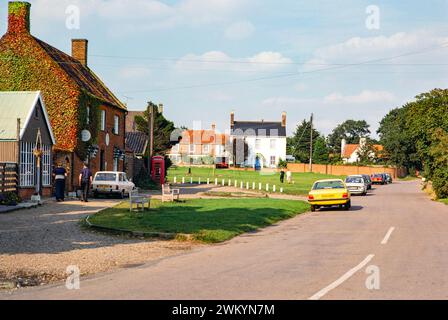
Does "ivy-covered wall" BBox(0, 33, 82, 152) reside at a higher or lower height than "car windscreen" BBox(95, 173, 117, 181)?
higher

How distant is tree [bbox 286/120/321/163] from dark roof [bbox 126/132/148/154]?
60479 millimetres

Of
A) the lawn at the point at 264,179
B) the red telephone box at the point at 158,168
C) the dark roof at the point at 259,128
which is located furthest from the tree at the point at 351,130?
the red telephone box at the point at 158,168

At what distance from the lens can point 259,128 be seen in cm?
12775

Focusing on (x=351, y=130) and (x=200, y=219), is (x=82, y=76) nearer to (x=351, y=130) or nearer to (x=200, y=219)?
(x=200, y=219)

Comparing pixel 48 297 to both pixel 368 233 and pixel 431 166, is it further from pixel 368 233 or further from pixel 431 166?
pixel 431 166

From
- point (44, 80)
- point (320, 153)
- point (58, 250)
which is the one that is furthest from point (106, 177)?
point (320, 153)

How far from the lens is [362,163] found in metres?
124

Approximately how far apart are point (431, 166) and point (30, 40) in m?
29.0

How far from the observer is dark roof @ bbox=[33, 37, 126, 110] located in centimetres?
3953

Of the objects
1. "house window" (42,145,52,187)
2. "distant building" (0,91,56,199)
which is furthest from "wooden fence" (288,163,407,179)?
"distant building" (0,91,56,199)

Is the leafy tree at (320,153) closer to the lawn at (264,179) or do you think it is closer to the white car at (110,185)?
the lawn at (264,179)

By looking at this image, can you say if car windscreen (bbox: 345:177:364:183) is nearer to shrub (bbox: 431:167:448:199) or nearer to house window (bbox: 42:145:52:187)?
shrub (bbox: 431:167:448:199)

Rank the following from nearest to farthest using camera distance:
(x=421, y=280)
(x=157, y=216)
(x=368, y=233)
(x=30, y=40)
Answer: (x=421, y=280), (x=368, y=233), (x=157, y=216), (x=30, y=40)

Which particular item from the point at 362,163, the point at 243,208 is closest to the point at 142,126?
the point at 243,208
